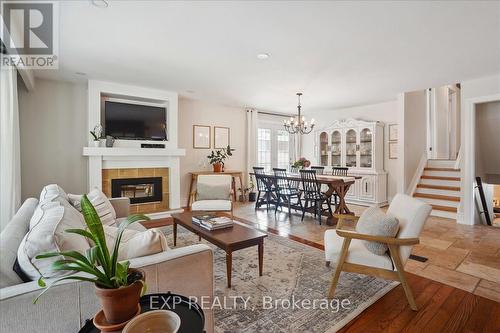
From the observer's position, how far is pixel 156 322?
924mm

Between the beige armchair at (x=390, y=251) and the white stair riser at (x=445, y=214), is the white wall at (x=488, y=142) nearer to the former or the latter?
the white stair riser at (x=445, y=214)

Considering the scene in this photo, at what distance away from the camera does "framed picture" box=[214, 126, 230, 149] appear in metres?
6.22

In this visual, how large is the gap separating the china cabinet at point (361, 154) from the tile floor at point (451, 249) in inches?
53.9

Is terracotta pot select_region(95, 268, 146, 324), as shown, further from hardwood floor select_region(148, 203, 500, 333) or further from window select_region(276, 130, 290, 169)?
window select_region(276, 130, 290, 169)

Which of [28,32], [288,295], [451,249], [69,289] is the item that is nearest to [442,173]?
[451,249]

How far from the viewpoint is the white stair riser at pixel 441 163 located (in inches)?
232

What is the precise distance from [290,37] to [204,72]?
1.62 metres

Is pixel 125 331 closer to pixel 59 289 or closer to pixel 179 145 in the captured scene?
pixel 59 289

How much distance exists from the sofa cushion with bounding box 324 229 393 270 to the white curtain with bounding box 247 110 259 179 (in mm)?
4466

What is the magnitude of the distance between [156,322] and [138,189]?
4.34 m

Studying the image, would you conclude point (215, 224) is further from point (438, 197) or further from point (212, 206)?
point (438, 197)

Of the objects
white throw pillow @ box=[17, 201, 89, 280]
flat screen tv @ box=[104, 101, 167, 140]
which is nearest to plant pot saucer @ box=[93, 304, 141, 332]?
white throw pillow @ box=[17, 201, 89, 280]

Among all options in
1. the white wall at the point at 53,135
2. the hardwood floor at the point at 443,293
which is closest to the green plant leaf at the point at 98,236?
the hardwood floor at the point at 443,293

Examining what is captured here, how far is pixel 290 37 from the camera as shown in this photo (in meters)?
2.69
